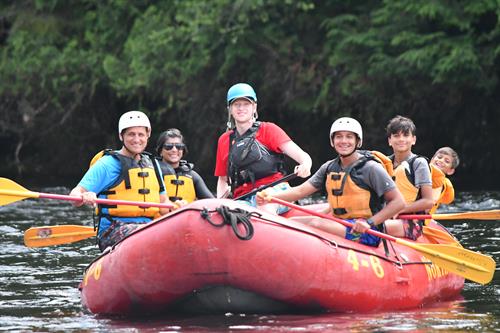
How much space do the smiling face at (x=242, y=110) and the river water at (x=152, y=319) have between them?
1.67 m

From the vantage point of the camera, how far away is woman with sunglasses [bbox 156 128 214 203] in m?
9.15

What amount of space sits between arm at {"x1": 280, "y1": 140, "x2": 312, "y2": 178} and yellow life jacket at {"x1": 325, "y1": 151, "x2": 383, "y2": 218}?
0.57ft

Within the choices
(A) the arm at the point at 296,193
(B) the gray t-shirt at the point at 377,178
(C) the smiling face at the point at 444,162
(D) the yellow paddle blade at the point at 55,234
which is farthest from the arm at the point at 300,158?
(C) the smiling face at the point at 444,162

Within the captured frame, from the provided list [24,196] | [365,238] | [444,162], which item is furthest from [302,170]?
[444,162]

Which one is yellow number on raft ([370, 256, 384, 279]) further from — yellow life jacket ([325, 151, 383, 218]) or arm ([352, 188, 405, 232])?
yellow life jacket ([325, 151, 383, 218])

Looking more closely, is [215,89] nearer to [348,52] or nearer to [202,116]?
[202,116]

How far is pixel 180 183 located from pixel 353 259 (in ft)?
6.87

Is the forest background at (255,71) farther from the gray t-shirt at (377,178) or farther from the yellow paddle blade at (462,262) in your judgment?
the gray t-shirt at (377,178)

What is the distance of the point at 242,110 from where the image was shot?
27.7 ft

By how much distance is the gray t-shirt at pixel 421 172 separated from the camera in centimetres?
895

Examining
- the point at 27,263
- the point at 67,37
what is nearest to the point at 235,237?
the point at 27,263

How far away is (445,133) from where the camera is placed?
19094mm

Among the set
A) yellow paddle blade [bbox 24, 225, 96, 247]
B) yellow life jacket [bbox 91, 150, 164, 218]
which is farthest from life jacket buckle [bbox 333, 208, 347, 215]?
yellow paddle blade [bbox 24, 225, 96, 247]

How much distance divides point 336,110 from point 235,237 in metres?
12.4
